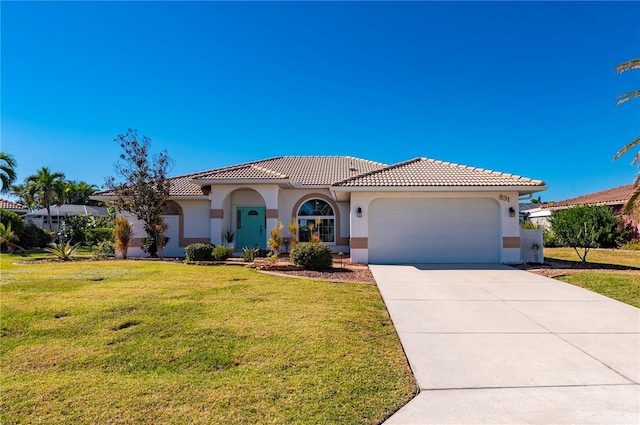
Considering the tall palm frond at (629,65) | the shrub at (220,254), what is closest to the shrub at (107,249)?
the shrub at (220,254)

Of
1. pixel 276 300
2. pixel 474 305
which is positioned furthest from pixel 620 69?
pixel 276 300

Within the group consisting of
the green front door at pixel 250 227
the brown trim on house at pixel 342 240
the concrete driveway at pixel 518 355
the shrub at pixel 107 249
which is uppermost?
the green front door at pixel 250 227

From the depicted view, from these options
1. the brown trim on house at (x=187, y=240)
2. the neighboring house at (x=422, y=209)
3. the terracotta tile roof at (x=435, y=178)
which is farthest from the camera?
the brown trim on house at (x=187, y=240)

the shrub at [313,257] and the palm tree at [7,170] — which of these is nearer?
the shrub at [313,257]

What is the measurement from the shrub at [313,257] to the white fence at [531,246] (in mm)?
8565

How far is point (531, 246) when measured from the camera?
47.5 feet

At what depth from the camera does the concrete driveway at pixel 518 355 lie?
344cm

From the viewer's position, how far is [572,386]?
392 centimetres

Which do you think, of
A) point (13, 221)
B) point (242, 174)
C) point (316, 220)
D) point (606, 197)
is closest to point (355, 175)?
point (316, 220)

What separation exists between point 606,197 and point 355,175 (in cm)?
2210

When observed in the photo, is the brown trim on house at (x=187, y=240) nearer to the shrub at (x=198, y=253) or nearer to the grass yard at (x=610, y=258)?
the shrub at (x=198, y=253)

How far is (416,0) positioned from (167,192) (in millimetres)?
13853

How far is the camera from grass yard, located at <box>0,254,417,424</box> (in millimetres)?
3387

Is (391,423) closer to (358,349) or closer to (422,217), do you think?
(358,349)
